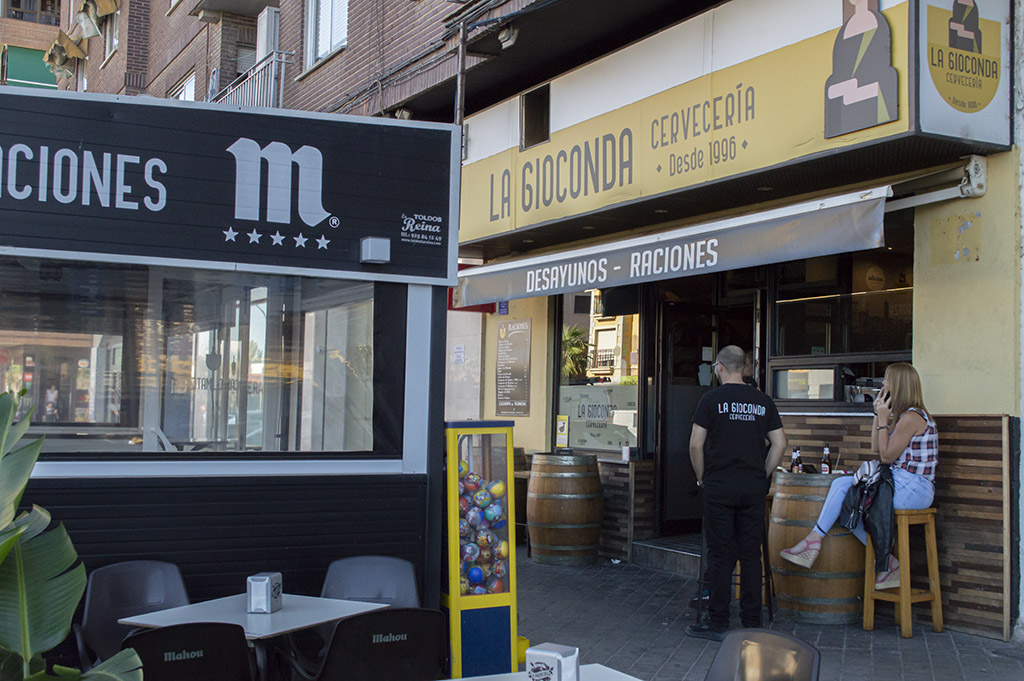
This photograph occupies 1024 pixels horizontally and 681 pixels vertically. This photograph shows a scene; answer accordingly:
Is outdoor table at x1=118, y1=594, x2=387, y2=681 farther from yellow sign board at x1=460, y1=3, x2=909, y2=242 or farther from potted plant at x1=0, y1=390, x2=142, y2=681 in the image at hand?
yellow sign board at x1=460, y1=3, x2=909, y2=242

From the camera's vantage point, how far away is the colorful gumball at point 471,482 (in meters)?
5.86

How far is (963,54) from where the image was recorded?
20.4 feet

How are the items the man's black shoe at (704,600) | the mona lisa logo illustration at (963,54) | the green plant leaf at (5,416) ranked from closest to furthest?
the green plant leaf at (5,416) → the mona lisa logo illustration at (963,54) → the man's black shoe at (704,600)

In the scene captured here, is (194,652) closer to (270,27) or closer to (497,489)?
(497,489)

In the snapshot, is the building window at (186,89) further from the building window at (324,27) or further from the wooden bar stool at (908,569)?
the wooden bar stool at (908,569)

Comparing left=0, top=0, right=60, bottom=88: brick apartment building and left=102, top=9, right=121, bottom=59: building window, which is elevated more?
left=0, top=0, right=60, bottom=88: brick apartment building

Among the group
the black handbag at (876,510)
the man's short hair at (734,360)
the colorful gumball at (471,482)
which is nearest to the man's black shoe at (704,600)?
the black handbag at (876,510)

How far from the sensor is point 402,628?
3.97 m

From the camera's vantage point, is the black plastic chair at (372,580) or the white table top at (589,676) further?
the black plastic chair at (372,580)

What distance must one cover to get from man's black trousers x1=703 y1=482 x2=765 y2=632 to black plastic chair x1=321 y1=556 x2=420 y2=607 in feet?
7.42

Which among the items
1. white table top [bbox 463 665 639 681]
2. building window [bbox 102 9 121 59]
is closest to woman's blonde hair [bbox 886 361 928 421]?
white table top [bbox 463 665 639 681]

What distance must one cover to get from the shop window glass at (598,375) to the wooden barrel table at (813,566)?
294cm

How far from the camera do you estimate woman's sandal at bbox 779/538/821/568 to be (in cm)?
670

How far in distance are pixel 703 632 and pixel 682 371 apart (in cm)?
376
